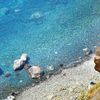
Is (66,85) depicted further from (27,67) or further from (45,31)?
(45,31)

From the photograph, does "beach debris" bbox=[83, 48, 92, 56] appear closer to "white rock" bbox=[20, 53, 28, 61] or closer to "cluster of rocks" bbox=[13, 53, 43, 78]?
"cluster of rocks" bbox=[13, 53, 43, 78]

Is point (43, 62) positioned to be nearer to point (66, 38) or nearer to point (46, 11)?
point (66, 38)

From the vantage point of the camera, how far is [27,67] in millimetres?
51406

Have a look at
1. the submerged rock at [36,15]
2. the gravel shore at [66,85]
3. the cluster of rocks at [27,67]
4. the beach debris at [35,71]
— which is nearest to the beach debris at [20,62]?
the cluster of rocks at [27,67]

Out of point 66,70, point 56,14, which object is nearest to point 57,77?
point 66,70

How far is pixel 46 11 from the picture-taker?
67562mm

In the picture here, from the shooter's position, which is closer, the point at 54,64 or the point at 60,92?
the point at 60,92

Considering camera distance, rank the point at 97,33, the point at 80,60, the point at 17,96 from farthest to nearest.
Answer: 1. the point at 97,33
2. the point at 80,60
3. the point at 17,96

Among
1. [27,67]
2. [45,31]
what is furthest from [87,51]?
[45,31]

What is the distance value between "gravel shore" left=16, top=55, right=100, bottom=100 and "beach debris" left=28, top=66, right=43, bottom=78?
2.22 meters

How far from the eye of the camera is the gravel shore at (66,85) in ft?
133

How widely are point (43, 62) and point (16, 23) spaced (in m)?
18.2

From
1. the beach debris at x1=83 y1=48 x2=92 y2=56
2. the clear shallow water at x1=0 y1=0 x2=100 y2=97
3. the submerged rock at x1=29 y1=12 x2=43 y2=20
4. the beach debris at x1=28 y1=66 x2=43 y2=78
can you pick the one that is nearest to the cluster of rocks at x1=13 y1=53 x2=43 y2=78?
the beach debris at x1=28 y1=66 x2=43 y2=78

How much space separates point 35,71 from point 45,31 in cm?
1341
